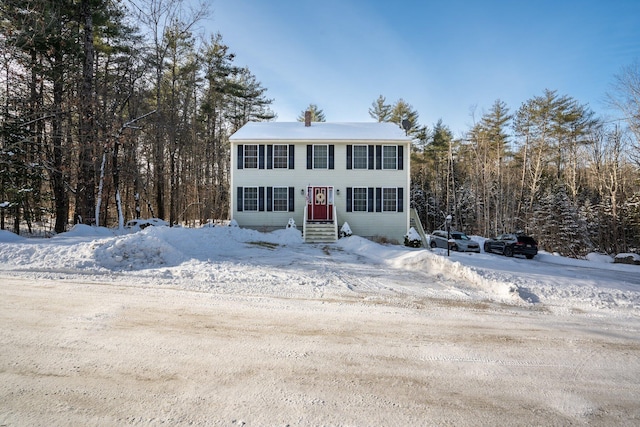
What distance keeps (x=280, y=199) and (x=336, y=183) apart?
11.3 ft

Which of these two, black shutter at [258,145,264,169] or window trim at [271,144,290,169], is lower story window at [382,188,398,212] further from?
black shutter at [258,145,264,169]

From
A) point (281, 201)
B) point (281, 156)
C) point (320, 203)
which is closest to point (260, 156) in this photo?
point (281, 156)

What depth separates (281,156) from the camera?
18484 millimetres

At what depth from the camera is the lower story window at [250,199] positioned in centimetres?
1828

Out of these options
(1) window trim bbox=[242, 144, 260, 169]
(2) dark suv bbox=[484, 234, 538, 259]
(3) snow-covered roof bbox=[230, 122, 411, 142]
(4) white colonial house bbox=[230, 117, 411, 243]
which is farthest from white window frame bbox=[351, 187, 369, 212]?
(2) dark suv bbox=[484, 234, 538, 259]

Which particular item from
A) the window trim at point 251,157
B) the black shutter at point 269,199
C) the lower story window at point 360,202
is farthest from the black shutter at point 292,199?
the lower story window at point 360,202

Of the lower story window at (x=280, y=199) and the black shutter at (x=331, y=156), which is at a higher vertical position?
the black shutter at (x=331, y=156)

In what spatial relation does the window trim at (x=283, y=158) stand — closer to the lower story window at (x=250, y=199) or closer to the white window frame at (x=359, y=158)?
the lower story window at (x=250, y=199)

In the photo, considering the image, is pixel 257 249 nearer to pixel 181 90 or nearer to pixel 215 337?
pixel 215 337

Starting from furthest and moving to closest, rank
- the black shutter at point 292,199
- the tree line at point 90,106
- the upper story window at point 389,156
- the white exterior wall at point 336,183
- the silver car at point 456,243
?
the upper story window at point 389,156
the black shutter at point 292,199
the white exterior wall at point 336,183
the silver car at point 456,243
the tree line at point 90,106

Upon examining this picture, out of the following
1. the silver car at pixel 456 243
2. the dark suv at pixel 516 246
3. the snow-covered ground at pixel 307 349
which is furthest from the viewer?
the silver car at pixel 456 243

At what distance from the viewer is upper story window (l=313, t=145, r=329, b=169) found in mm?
18422

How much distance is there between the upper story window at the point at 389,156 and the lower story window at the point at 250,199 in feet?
25.6

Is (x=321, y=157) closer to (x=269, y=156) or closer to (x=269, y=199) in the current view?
(x=269, y=156)
